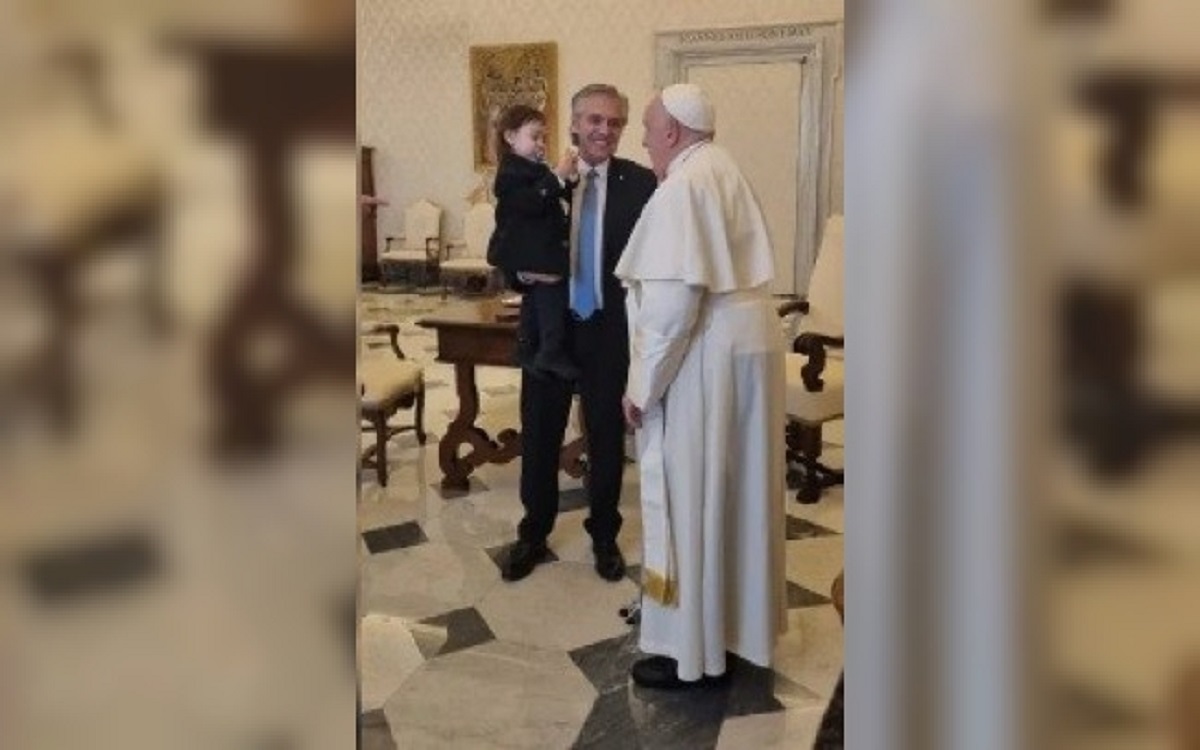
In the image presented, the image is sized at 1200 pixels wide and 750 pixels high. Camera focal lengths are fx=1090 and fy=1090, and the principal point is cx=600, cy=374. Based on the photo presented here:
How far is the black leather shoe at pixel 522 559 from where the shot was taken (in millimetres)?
3346

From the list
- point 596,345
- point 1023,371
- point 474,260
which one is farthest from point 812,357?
point 474,260

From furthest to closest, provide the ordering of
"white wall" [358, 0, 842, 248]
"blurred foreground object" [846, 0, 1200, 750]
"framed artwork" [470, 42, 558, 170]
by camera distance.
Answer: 1. "framed artwork" [470, 42, 558, 170]
2. "white wall" [358, 0, 842, 248]
3. "blurred foreground object" [846, 0, 1200, 750]

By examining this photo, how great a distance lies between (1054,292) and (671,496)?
2066 millimetres

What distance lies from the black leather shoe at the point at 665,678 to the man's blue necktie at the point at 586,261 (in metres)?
1.01

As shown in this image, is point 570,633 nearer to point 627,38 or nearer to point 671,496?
point 671,496

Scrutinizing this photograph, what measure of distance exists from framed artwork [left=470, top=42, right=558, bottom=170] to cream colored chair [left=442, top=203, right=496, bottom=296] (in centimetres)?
61

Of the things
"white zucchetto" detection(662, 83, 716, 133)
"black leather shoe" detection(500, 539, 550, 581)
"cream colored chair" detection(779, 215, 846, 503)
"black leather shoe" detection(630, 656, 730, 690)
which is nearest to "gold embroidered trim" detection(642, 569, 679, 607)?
"black leather shoe" detection(630, 656, 730, 690)

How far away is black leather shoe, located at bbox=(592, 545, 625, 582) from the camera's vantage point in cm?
332

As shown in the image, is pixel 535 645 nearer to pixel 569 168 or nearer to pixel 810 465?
pixel 569 168

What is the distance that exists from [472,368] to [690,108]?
78.5 inches

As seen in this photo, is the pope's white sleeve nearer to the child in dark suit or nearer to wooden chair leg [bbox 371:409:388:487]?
the child in dark suit

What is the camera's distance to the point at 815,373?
3922 mm

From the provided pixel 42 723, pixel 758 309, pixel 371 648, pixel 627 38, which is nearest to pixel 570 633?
pixel 371 648

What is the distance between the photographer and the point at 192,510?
48 cm
